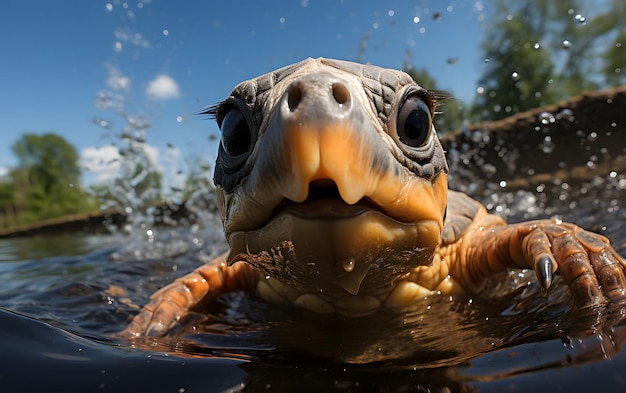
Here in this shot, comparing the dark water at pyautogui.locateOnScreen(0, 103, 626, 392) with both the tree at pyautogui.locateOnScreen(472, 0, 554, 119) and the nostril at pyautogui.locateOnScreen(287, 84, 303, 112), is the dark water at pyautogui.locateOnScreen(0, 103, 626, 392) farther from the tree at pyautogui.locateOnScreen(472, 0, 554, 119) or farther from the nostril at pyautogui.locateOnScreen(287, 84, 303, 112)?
the tree at pyautogui.locateOnScreen(472, 0, 554, 119)

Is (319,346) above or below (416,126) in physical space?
below

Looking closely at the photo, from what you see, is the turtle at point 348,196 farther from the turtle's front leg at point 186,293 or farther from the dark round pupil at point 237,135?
the turtle's front leg at point 186,293

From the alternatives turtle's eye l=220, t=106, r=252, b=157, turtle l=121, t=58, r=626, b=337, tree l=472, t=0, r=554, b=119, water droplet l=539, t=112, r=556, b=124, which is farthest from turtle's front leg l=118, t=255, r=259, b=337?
tree l=472, t=0, r=554, b=119

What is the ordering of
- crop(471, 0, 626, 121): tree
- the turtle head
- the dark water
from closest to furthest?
1. the dark water
2. the turtle head
3. crop(471, 0, 626, 121): tree

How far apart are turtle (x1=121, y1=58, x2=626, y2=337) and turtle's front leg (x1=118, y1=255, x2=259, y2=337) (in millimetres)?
613

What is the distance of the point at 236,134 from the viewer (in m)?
1.32

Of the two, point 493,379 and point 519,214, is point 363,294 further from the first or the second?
point 519,214

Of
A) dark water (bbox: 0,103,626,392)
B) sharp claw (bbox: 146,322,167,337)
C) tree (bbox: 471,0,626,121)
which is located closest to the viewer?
dark water (bbox: 0,103,626,392)

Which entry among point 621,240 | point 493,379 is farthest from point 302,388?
point 621,240

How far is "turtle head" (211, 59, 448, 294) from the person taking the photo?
989 mm

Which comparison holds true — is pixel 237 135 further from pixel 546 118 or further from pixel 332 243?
pixel 546 118

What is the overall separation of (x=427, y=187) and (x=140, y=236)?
7.09 meters

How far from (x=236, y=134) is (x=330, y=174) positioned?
45 cm

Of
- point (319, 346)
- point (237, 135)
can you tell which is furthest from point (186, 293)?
point (237, 135)
